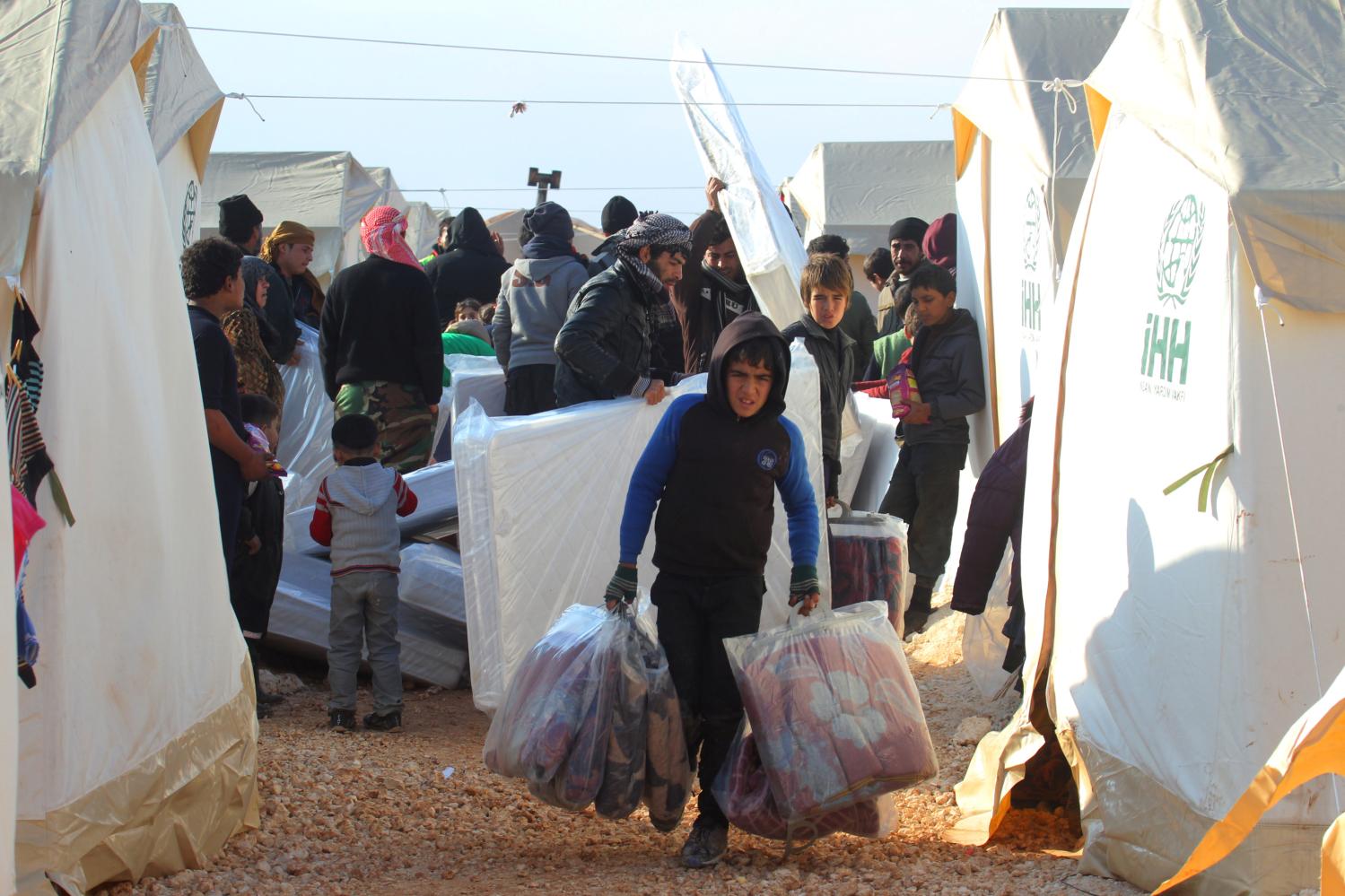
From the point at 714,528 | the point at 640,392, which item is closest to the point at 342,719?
the point at 640,392

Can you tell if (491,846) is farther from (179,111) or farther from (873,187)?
(873,187)

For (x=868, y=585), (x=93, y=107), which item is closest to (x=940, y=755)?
(x=868, y=585)

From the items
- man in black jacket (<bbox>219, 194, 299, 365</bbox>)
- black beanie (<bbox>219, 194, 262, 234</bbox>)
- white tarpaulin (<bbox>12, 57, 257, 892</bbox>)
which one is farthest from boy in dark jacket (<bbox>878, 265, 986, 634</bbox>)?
white tarpaulin (<bbox>12, 57, 257, 892</bbox>)

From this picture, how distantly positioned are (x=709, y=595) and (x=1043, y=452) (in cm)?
121

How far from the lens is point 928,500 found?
23.3ft

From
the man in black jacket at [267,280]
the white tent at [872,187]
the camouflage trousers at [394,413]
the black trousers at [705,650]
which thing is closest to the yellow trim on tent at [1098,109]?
the black trousers at [705,650]

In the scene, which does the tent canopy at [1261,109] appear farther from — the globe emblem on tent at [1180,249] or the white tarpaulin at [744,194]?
the white tarpaulin at [744,194]

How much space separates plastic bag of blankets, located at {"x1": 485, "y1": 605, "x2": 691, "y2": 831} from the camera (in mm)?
4145

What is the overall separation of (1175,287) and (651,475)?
1.55 m

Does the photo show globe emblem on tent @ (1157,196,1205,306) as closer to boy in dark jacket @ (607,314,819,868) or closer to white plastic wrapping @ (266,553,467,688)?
boy in dark jacket @ (607,314,819,868)

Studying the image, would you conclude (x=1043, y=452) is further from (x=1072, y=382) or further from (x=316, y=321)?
(x=316, y=321)

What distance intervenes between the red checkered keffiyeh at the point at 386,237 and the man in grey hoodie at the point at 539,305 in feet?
2.05

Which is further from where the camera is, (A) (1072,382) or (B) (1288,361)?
(A) (1072,382)

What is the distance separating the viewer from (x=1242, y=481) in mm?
3469
